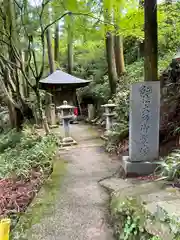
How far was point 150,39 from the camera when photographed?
15.3 ft

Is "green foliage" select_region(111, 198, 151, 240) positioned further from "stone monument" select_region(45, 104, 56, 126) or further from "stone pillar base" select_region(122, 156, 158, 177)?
"stone monument" select_region(45, 104, 56, 126)

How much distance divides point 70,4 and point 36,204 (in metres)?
3.70

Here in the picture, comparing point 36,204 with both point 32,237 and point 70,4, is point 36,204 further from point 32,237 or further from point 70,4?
point 70,4

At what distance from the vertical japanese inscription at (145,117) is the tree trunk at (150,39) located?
1.02 meters

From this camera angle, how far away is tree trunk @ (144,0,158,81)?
4539 mm

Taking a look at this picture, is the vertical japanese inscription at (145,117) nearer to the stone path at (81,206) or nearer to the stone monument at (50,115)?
the stone path at (81,206)

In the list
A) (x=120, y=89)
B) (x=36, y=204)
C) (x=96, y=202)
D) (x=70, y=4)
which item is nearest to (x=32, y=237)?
(x=36, y=204)

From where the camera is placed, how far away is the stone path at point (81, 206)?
2781 millimetres

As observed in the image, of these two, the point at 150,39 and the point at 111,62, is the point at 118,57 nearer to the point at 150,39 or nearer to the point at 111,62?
the point at 111,62

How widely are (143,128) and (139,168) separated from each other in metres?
0.72

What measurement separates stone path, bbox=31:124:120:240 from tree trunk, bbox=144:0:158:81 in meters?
2.24

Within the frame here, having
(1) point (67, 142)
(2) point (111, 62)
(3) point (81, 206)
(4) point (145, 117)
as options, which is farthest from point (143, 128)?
(2) point (111, 62)

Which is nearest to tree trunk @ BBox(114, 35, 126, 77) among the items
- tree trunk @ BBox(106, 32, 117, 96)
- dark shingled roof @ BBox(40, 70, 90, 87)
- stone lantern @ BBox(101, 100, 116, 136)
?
tree trunk @ BBox(106, 32, 117, 96)

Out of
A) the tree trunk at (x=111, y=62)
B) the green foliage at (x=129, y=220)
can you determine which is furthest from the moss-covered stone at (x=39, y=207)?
the tree trunk at (x=111, y=62)
